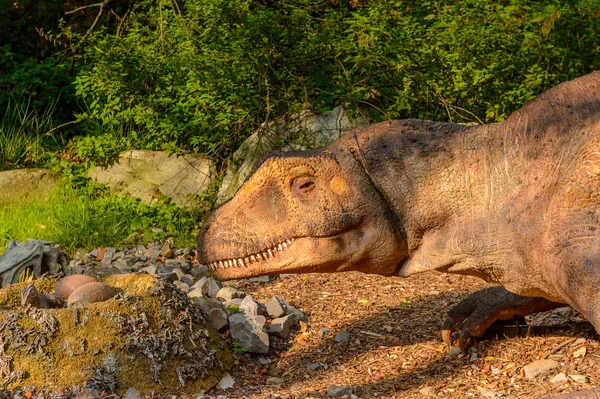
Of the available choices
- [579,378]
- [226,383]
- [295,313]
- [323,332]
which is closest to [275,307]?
[295,313]

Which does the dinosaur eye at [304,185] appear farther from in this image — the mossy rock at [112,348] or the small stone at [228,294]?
the small stone at [228,294]

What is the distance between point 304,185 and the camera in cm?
411

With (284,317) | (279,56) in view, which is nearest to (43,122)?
(279,56)

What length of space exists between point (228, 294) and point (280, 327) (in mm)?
690

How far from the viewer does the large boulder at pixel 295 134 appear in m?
8.32

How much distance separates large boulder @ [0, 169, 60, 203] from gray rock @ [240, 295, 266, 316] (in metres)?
4.08

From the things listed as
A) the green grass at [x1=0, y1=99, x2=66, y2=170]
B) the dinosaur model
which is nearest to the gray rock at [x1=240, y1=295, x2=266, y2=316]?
the dinosaur model

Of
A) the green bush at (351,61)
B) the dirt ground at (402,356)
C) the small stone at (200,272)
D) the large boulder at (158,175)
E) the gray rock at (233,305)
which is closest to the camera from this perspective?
the dirt ground at (402,356)

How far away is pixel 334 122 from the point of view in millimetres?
8398

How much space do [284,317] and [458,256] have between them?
82.7 inches

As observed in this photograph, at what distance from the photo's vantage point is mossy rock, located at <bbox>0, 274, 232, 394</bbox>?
4840mm

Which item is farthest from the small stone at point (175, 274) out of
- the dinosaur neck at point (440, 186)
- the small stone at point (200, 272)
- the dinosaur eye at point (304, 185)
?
the dinosaur neck at point (440, 186)

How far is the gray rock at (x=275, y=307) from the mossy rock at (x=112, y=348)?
853 mm

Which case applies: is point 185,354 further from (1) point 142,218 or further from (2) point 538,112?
(1) point 142,218
